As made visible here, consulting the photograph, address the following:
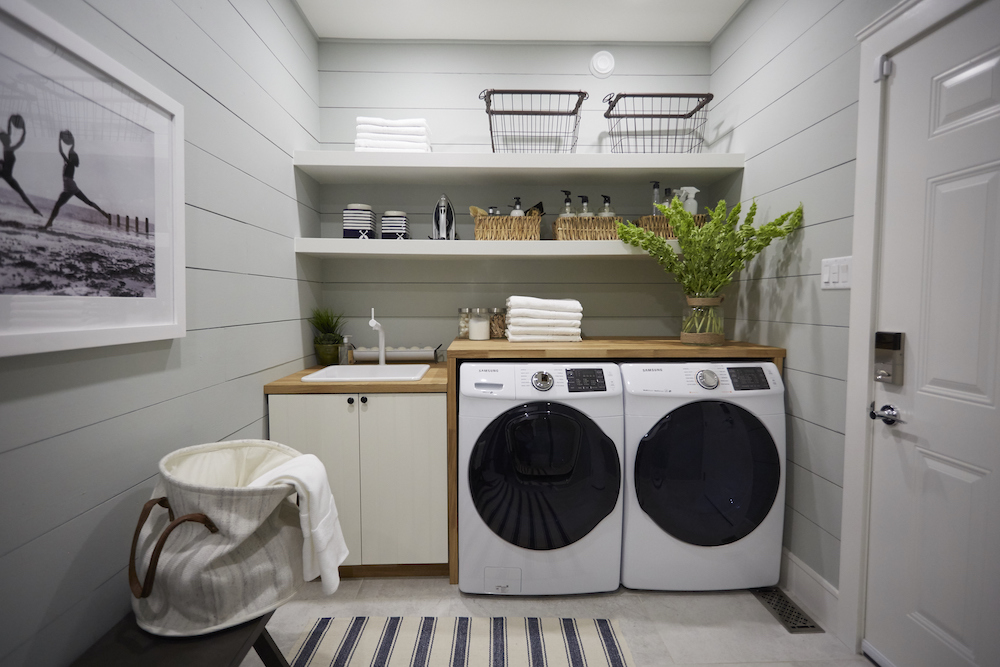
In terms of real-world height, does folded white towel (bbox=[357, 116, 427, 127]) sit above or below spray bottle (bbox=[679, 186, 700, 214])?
above

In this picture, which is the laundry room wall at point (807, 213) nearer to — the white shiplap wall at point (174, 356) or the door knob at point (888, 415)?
the door knob at point (888, 415)

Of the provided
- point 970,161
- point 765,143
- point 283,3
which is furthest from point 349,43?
point 970,161

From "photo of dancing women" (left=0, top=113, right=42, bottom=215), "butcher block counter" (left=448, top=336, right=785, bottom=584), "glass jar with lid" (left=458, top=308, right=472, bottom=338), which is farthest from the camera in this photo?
"glass jar with lid" (left=458, top=308, right=472, bottom=338)

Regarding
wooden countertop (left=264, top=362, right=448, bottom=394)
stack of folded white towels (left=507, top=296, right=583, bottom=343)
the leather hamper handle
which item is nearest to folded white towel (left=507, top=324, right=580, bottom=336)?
stack of folded white towels (left=507, top=296, right=583, bottom=343)

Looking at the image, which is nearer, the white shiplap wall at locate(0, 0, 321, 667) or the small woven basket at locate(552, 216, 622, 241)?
the white shiplap wall at locate(0, 0, 321, 667)

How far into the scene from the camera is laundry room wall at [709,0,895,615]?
5.03ft

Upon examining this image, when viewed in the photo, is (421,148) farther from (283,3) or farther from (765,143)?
(765,143)

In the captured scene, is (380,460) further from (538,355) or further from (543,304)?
(543,304)

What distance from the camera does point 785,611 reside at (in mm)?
1711

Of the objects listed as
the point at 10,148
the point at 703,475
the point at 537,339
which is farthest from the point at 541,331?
the point at 10,148

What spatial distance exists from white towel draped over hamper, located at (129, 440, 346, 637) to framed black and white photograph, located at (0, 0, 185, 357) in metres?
0.39

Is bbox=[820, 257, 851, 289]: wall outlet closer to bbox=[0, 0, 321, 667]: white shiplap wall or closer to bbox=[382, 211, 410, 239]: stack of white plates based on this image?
bbox=[382, 211, 410, 239]: stack of white plates

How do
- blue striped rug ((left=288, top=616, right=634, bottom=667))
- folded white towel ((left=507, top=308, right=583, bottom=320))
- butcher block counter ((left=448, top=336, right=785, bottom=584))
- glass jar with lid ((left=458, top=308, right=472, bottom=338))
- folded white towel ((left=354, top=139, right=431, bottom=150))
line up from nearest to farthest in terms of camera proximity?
blue striped rug ((left=288, top=616, right=634, bottom=667)) < butcher block counter ((left=448, top=336, right=785, bottom=584)) < folded white towel ((left=507, top=308, right=583, bottom=320)) < folded white towel ((left=354, top=139, right=431, bottom=150)) < glass jar with lid ((left=458, top=308, right=472, bottom=338))

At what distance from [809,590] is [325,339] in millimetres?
2320
